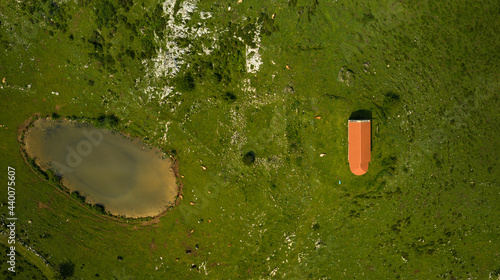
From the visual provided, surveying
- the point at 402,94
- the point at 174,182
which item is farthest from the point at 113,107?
the point at 402,94

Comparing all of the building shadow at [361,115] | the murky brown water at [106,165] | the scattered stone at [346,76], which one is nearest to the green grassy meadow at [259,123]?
the scattered stone at [346,76]

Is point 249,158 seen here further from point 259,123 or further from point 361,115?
point 361,115

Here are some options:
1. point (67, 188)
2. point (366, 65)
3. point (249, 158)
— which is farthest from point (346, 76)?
point (67, 188)

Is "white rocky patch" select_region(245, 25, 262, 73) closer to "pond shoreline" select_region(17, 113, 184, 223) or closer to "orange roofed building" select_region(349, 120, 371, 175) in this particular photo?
"orange roofed building" select_region(349, 120, 371, 175)

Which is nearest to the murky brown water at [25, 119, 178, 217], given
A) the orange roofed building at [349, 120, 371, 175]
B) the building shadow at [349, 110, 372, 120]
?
the orange roofed building at [349, 120, 371, 175]

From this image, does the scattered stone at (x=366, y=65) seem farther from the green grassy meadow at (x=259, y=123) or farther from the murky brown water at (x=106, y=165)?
the murky brown water at (x=106, y=165)

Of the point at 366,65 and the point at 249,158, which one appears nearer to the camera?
the point at 249,158
